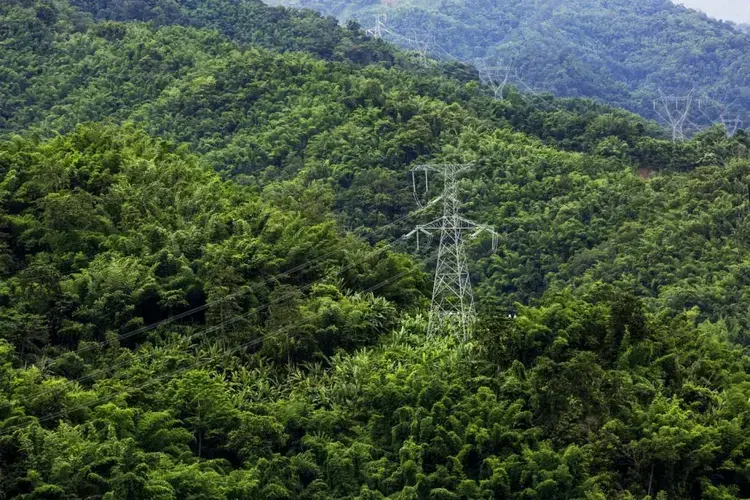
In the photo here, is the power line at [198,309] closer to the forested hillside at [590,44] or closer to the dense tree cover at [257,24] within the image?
the dense tree cover at [257,24]

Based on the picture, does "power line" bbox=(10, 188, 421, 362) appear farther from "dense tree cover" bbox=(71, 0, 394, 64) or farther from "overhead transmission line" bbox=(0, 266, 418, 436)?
"dense tree cover" bbox=(71, 0, 394, 64)

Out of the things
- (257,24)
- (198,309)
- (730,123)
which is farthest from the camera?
(730,123)

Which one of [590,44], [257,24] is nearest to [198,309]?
[257,24]

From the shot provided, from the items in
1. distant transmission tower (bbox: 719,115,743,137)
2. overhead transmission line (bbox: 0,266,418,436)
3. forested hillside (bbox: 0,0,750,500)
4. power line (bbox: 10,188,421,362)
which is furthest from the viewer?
distant transmission tower (bbox: 719,115,743,137)

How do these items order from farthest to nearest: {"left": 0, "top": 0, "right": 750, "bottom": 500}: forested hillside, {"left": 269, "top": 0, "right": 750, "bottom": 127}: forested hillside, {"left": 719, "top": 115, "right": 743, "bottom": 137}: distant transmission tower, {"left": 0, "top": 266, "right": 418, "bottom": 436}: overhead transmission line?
{"left": 269, "top": 0, "right": 750, "bottom": 127}: forested hillside → {"left": 719, "top": 115, "right": 743, "bottom": 137}: distant transmission tower → {"left": 0, "top": 0, "right": 750, "bottom": 500}: forested hillside → {"left": 0, "top": 266, "right": 418, "bottom": 436}: overhead transmission line

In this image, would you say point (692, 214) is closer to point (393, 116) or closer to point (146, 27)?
point (393, 116)

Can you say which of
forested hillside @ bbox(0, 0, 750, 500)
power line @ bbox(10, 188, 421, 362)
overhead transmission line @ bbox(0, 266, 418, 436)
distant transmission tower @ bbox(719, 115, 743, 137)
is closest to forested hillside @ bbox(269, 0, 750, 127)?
distant transmission tower @ bbox(719, 115, 743, 137)

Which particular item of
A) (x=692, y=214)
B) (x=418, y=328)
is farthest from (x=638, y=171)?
(x=418, y=328)

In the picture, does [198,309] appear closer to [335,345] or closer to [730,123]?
[335,345]

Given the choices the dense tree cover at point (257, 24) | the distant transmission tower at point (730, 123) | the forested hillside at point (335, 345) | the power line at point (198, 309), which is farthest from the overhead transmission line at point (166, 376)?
the distant transmission tower at point (730, 123)
